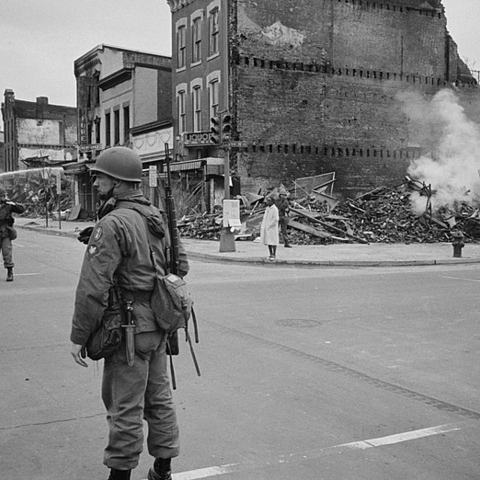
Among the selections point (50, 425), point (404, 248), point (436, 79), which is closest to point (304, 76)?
point (436, 79)

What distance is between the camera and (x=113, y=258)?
3.48 m

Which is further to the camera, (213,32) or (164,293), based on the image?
(213,32)

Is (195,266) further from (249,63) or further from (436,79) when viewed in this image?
(436,79)

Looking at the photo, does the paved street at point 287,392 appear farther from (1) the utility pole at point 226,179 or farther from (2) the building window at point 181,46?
(2) the building window at point 181,46

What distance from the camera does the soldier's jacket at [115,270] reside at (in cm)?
347

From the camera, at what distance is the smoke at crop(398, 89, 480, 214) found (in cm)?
2786

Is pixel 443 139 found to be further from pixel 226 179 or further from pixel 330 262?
pixel 330 262

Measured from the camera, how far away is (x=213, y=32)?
97.0 ft

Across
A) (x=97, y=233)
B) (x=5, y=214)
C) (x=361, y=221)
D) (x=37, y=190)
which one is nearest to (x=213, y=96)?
(x=361, y=221)

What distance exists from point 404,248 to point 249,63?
1188 cm

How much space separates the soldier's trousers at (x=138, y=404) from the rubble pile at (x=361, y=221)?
1895 centimetres

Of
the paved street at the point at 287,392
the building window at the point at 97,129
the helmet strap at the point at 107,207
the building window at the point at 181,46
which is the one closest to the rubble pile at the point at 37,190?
the building window at the point at 97,129

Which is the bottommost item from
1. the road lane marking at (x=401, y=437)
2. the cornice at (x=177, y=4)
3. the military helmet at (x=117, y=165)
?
the road lane marking at (x=401, y=437)

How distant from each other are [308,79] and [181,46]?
6.91m
